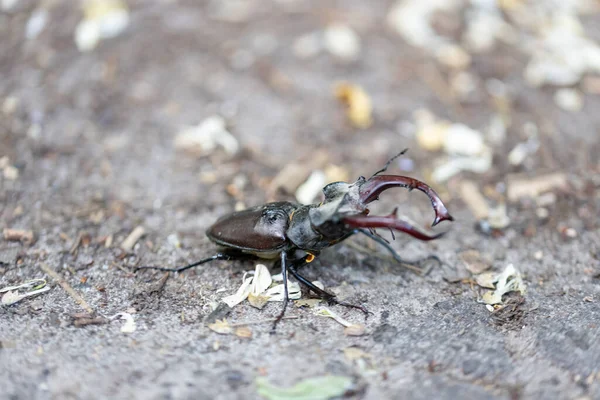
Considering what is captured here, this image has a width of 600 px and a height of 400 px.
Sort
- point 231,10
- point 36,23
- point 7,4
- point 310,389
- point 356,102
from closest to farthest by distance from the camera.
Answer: point 310,389 < point 356,102 < point 36,23 < point 7,4 < point 231,10

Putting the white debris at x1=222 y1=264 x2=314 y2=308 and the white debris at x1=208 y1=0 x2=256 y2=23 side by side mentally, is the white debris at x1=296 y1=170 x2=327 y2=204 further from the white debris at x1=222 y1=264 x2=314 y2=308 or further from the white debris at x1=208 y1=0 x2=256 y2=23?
the white debris at x1=208 y1=0 x2=256 y2=23

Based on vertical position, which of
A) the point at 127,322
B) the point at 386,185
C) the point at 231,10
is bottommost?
the point at 127,322

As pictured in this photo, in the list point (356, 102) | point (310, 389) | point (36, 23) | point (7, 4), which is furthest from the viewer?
point (7, 4)

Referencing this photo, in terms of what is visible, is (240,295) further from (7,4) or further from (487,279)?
(7,4)

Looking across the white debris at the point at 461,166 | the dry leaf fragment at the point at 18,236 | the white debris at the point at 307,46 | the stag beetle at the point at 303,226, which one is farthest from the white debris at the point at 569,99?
the dry leaf fragment at the point at 18,236

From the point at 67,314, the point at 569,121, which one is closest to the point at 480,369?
the point at 67,314

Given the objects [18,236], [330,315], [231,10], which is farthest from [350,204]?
[231,10]

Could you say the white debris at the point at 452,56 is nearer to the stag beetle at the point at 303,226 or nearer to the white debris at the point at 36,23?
the stag beetle at the point at 303,226
